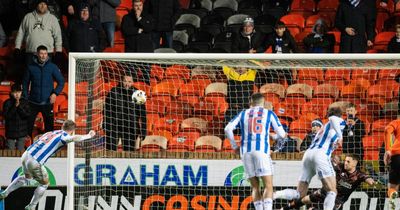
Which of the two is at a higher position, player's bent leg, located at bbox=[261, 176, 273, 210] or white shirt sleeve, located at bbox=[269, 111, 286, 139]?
white shirt sleeve, located at bbox=[269, 111, 286, 139]

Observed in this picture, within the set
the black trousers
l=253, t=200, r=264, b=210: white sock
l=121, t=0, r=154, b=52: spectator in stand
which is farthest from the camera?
l=121, t=0, r=154, b=52: spectator in stand

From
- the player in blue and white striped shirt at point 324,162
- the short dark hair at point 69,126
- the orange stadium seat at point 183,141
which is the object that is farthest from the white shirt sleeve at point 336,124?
the short dark hair at point 69,126

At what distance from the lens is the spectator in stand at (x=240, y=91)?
63.1ft

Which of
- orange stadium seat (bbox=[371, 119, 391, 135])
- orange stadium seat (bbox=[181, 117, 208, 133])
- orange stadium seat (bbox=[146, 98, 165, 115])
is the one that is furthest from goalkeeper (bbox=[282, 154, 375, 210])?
orange stadium seat (bbox=[146, 98, 165, 115])

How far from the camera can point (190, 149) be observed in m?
19.2

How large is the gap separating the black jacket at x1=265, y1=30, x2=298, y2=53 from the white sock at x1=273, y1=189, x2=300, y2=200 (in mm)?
3928

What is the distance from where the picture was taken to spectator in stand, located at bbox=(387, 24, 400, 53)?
67.8 feet

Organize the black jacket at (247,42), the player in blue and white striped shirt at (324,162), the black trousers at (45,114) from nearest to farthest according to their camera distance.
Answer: the player in blue and white striped shirt at (324,162) → the black trousers at (45,114) → the black jacket at (247,42)

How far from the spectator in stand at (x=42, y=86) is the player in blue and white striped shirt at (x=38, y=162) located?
1.75 metres

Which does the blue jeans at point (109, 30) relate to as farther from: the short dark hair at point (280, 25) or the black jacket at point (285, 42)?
the short dark hair at point (280, 25)

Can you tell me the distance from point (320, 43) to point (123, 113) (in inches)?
144

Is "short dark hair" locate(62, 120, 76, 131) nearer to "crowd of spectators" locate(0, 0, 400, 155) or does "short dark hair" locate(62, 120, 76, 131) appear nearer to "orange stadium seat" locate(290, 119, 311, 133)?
"crowd of spectators" locate(0, 0, 400, 155)

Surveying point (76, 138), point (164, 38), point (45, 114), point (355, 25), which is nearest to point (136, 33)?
point (164, 38)

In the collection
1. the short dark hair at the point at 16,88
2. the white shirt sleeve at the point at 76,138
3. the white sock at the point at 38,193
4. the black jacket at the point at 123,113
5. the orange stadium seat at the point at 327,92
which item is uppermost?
the short dark hair at the point at 16,88
